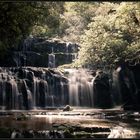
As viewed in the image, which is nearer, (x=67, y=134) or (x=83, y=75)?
(x=67, y=134)

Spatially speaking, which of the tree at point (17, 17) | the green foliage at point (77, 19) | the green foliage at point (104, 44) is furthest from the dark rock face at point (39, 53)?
the tree at point (17, 17)

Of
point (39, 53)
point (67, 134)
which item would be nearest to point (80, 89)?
point (39, 53)

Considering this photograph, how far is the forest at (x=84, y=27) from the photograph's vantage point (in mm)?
11539

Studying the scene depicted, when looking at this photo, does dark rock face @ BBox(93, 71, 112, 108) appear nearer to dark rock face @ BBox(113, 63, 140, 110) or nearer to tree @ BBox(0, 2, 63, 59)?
dark rock face @ BBox(113, 63, 140, 110)

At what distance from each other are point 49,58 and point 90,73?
5404 mm

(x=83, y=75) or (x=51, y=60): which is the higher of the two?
(x=51, y=60)

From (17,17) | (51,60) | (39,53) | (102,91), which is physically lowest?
(17,17)

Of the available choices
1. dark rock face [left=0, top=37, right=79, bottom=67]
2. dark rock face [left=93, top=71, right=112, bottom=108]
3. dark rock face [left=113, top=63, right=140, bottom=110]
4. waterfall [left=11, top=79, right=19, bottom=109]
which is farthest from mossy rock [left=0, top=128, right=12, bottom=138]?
dark rock face [left=0, top=37, right=79, bottom=67]

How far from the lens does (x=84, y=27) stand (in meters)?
48.2

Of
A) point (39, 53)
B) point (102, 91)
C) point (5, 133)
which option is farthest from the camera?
point (39, 53)

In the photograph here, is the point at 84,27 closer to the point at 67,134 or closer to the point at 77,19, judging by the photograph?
the point at 77,19

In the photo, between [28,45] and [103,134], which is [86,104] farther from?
[103,134]

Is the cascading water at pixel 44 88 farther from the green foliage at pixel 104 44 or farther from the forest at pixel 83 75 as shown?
the green foliage at pixel 104 44

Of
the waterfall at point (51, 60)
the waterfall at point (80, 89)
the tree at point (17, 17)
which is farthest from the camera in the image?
the waterfall at point (51, 60)
